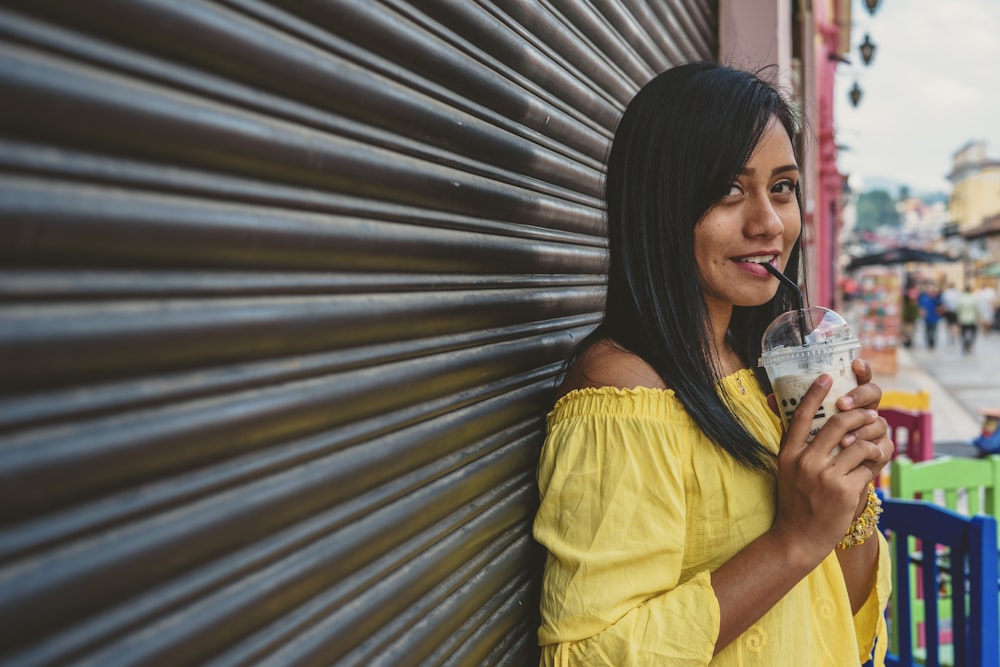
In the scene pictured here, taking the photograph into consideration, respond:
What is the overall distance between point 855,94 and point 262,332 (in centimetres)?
1431

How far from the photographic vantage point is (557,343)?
1.71m

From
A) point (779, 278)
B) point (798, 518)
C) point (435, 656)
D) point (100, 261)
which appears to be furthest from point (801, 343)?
point (100, 261)

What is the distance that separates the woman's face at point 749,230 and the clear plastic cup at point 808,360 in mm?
104

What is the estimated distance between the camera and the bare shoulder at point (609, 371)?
137 centimetres

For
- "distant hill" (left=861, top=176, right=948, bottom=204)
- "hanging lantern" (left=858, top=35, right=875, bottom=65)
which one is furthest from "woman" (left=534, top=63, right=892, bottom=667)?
"distant hill" (left=861, top=176, right=948, bottom=204)

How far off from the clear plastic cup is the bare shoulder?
0.22 m

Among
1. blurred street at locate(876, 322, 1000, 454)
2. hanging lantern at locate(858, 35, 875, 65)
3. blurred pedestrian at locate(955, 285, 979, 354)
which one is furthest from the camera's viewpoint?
blurred pedestrian at locate(955, 285, 979, 354)

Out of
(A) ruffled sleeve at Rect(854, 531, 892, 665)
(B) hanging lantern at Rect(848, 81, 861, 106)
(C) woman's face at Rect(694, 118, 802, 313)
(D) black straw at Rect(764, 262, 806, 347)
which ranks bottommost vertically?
(A) ruffled sleeve at Rect(854, 531, 892, 665)

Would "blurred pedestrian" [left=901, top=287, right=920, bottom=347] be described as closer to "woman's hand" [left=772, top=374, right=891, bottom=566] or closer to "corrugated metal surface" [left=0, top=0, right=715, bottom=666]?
"woman's hand" [left=772, top=374, right=891, bottom=566]

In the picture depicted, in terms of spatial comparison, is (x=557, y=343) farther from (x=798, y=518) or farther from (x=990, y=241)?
(x=990, y=241)

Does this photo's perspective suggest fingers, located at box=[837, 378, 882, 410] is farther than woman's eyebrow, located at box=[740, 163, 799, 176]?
No

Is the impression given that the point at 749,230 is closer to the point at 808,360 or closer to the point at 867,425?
the point at 808,360

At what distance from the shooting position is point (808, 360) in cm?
138

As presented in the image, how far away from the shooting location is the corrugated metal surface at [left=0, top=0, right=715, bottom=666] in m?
0.56
